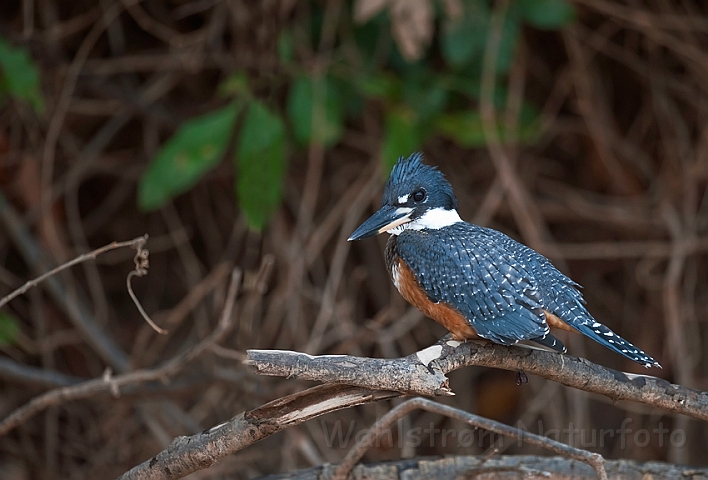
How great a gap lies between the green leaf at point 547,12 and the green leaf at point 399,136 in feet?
1.68

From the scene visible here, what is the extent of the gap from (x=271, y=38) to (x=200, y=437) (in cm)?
174

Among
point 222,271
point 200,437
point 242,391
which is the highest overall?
point 222,271

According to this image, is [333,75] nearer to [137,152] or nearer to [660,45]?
[137,152]

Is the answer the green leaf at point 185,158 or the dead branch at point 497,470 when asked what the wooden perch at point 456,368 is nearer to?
the dead branch at point 497,470

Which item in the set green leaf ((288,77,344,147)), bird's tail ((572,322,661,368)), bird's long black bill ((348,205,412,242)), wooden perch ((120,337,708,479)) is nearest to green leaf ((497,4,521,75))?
green leaf ((288,77,344,147))

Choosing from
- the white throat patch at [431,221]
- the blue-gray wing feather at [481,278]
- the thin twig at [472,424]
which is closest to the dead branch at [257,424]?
the thin twig at [472,424]

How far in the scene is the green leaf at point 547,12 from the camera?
2.64m

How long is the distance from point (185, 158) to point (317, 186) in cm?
73

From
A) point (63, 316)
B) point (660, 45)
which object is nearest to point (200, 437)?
point (63, 316)

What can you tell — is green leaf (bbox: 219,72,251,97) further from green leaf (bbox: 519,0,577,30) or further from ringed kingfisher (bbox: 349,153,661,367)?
green leaf (bbox: 519,0,577,30)

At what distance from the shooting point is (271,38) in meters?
2.77

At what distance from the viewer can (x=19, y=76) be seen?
2467mm

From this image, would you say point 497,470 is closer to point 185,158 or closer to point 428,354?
point 428,354

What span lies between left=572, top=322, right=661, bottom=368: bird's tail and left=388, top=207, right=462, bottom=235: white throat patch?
0.42 meters
